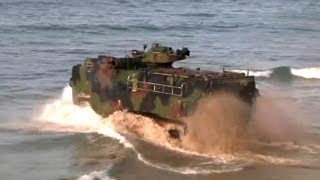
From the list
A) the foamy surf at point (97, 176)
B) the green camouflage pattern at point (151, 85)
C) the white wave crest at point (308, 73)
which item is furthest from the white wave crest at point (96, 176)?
the white wave crest at point (308, 73)

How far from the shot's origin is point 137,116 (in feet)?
68.6

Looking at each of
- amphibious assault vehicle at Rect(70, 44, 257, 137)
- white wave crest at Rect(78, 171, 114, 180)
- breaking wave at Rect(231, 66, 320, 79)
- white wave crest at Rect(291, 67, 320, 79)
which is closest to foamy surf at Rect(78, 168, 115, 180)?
white wave crest at Rect(78, 171, 114, 180)

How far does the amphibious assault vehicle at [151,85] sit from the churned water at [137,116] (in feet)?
1.72

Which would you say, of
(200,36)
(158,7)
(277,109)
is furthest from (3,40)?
(158,7)

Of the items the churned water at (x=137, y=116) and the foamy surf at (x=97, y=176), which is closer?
the foamy surf at (x=97, y=176)

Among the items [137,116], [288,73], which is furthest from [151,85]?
[288,73]

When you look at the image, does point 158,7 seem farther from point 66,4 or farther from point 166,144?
point 166,144

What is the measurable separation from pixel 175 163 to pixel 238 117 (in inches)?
87.7

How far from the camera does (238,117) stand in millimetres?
18891

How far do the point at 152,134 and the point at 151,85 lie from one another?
1.41 meters

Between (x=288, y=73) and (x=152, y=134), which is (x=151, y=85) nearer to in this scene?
(x=152, y=134)

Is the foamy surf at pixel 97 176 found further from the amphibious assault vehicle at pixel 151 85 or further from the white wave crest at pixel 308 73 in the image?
the white wave crest at pixel 308 73

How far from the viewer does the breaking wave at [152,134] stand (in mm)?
17719

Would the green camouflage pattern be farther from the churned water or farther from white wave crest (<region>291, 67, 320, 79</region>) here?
white wave crest (<region>291, 67, 320, 79</region>)
